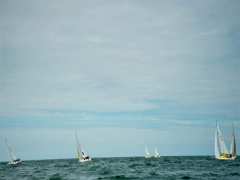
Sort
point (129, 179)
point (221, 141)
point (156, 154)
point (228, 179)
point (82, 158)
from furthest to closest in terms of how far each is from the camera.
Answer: point (156, 154) → point (82, 158) → point (221, 141) → point (129, 179) → point (228, 179)

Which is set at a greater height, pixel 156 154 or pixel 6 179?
pixel 6 179

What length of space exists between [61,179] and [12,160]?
85.0 meters

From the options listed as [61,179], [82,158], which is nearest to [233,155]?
[82,158]

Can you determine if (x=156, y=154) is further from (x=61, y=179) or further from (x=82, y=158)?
(x=61, y=179)

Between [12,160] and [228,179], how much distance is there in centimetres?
10043

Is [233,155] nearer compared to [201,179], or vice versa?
[201,179]

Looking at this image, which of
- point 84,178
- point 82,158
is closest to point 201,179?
point 84,178

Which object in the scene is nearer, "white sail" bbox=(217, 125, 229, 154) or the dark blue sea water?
the dark blue sea water

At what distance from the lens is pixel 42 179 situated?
56.8 meters

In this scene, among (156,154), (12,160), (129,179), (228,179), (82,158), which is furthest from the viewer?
(156,154)

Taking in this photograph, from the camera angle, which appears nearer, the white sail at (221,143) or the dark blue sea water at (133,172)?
the dark blue sea water at (133,172)

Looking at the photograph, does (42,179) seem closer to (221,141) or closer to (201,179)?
(201,179)

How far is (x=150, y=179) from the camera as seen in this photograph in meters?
52.7

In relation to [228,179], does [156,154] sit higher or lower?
lower
